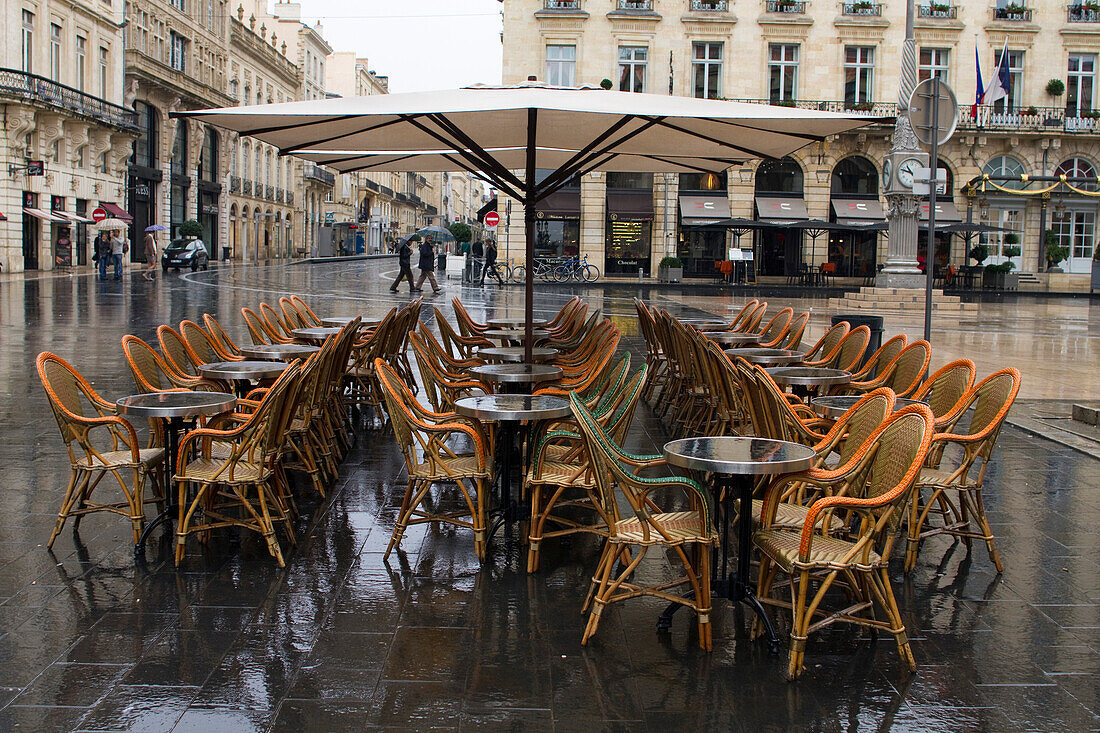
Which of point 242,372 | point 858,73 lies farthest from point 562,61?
point 242,372

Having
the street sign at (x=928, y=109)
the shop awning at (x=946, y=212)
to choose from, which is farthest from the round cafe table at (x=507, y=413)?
the shop awning at (x=946, y=212)

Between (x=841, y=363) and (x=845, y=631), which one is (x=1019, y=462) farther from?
(x=845, y=631)

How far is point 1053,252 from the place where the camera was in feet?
→ 125

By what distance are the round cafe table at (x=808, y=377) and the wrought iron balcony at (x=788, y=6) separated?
34.6 metres

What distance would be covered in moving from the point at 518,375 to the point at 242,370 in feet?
5.30

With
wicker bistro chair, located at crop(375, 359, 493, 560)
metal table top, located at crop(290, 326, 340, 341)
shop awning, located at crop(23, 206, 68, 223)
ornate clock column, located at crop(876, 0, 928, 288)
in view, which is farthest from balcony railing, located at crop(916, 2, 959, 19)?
wicker bistro chair, located at crop(375, 359, 493, 560)

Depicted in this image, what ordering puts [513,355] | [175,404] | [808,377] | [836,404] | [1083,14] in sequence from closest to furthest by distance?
1. [175,404]
2. [836,404]
3. [808,377]
4. [513,355]
5. [1083,14]

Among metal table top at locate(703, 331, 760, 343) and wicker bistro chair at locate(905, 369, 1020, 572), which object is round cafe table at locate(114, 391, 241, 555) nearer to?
wicker bistro chair at locate(905, 369, 1020, 572)

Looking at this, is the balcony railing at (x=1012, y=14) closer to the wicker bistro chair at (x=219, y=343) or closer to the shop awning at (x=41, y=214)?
the shop awning at (x=41, y=214)

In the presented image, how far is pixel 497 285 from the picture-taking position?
32125 millimetres

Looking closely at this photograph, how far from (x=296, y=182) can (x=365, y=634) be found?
66.9 metres

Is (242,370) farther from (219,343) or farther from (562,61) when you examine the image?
(562,61)

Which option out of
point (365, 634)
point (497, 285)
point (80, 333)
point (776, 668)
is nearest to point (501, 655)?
point (365, 634)

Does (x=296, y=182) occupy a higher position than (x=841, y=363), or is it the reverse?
(x=296, y=182)
